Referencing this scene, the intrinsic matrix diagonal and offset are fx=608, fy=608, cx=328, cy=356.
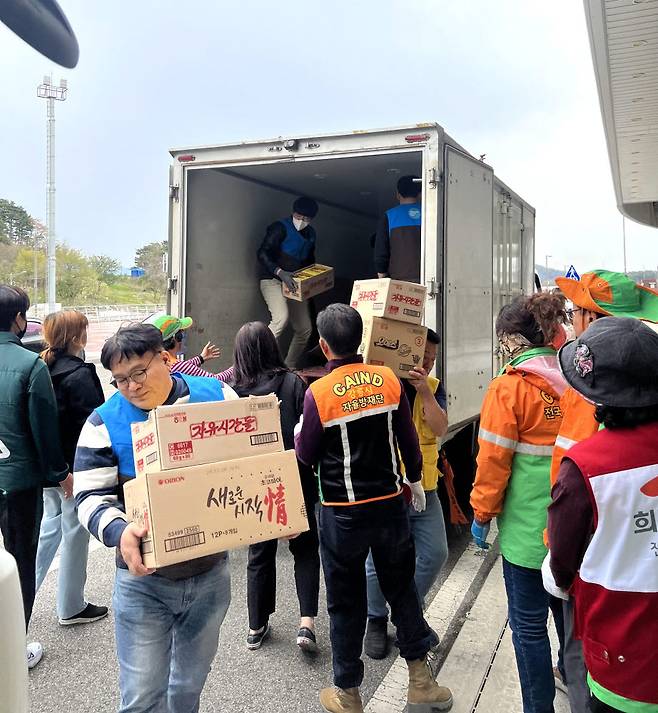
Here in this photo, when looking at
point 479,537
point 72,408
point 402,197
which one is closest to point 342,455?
point 479,537

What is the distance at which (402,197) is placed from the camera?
5.64m

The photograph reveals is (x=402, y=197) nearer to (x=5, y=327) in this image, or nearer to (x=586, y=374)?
(x=5, y=327)

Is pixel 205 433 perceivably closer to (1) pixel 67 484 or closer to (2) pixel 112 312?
(1) pixel 67 484

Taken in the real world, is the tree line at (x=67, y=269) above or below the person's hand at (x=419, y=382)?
above

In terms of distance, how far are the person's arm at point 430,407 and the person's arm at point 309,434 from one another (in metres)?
0.91

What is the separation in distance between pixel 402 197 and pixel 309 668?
4036mm

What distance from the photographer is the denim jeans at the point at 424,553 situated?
10.9 feet

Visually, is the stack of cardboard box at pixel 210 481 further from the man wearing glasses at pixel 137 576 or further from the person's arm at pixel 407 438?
the person's arm at pixel 407 438

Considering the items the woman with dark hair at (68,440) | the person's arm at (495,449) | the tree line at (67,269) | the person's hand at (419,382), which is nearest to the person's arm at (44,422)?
the woman with dark hair at (68,440)

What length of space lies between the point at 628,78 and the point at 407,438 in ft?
28.2

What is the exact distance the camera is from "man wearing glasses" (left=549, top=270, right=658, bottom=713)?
1950 millimetres

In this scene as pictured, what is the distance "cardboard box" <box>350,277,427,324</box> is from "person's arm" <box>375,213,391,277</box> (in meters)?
1.90

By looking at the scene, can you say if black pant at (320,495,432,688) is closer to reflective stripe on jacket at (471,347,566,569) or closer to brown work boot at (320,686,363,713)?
brown work boot at (320,686,363,713)

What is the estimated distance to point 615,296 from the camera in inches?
94.7
